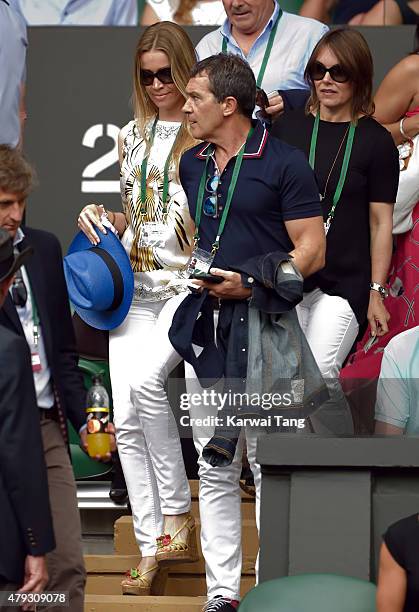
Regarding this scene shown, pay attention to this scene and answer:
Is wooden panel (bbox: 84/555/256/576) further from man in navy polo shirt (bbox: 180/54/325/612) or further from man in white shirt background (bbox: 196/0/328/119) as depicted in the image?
man in white shirt background (bbox: 196/0/328/119)

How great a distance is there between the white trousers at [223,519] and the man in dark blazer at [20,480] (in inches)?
50.3

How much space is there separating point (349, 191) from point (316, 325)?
0.57m

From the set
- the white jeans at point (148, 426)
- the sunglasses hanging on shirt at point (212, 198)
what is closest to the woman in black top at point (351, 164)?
the sunglasses hanging on shirt at point (212, 198)

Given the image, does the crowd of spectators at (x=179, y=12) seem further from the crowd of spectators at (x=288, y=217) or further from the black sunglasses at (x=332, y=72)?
the black sunglasses at (x=332, y=72)

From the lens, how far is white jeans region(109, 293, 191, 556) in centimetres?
561

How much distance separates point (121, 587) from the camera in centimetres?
582

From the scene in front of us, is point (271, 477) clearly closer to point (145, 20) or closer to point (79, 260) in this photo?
point (79, 260)

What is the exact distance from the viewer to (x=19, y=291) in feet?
14.7

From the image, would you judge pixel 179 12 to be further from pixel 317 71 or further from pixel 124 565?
pixel 124 565

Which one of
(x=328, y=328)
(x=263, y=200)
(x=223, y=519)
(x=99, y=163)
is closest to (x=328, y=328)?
(x=328, y=328)

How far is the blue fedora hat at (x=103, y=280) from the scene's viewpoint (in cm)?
571

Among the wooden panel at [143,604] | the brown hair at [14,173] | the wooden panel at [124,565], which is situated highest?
the brown hair at [14,173]

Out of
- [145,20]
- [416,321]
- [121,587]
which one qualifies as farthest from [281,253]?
[145,20]

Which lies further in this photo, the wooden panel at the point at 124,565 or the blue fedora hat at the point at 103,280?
the wooden panel at the point at 124,565
